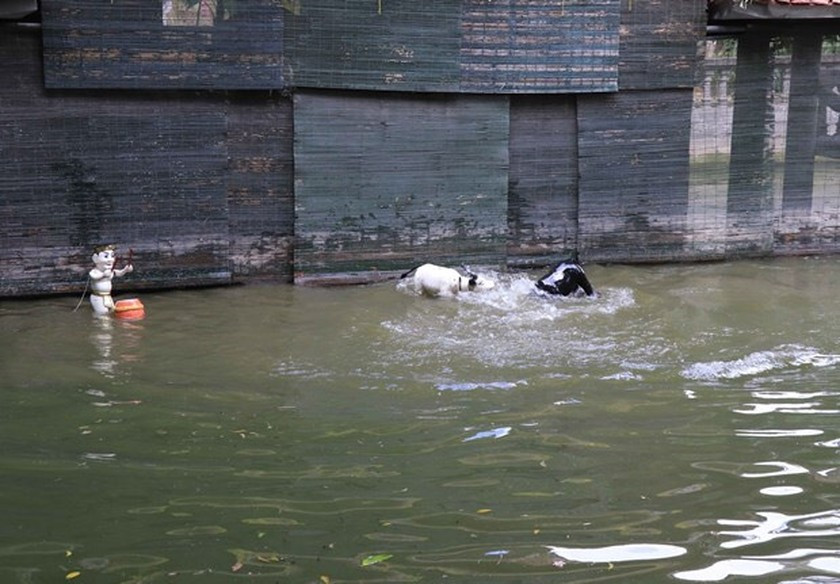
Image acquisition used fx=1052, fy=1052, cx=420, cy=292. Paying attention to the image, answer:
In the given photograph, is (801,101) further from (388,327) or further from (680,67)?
(388,327)

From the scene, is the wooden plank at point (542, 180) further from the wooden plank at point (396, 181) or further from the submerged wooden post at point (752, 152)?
the submerged wooden post at point (752, 152)

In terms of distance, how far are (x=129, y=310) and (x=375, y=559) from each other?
4.87m

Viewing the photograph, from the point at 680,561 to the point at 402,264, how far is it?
609 cm

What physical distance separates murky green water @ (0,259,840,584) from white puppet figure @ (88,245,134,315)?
163 millimetres

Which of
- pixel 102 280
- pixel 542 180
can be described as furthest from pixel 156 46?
pixel 542 180

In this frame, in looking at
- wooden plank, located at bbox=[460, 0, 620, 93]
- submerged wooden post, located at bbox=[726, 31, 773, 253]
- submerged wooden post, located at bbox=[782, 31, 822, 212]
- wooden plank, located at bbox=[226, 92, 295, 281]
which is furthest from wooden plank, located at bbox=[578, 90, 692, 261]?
wooden plank, located at bbox=[226, 92, 295, 281]

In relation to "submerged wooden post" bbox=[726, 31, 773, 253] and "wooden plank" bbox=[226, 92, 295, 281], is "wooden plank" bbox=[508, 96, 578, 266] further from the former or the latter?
"wooden plank" bbox=[226, 92, 295, 281]

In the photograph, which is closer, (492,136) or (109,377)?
(109,377)

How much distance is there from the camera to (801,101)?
35.1 feet

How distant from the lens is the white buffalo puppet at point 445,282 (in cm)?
882

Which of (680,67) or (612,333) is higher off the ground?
(680,67)

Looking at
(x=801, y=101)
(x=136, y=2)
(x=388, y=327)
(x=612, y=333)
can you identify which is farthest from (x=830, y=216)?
(x=136, y=2)

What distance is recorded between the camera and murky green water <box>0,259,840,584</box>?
4.24 metres

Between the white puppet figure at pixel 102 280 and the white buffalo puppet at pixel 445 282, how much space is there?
2.45 meters
